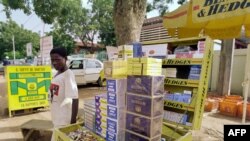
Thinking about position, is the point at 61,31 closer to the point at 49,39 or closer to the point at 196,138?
the point at 49,39

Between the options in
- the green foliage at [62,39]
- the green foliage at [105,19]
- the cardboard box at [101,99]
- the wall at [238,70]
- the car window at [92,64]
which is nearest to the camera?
the cardboard box at [101,99]

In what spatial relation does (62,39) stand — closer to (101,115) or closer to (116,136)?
(101,115)

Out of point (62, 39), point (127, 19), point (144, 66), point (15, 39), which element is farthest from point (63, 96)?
point (15, 39)

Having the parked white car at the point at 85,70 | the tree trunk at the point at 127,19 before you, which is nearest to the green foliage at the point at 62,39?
the parked white car at the point at 85,70

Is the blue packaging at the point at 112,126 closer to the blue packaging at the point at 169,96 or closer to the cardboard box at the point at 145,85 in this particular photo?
the cardboard box at the point at 145,85

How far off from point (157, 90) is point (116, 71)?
0.43 m

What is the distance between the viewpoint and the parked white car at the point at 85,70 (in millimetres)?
10797

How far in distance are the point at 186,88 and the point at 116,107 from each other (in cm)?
88

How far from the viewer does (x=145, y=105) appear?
1911mm

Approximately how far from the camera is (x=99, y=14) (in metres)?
22.7

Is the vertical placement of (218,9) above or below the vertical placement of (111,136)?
above

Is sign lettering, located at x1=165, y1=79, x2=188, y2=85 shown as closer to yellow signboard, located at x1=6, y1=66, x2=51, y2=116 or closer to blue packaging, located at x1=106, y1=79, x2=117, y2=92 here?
blue packaging, located at x1=106, y1=79, x2=117, y2=92

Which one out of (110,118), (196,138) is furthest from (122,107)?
(196,138)

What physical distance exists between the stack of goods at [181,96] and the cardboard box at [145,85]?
0.56 m
